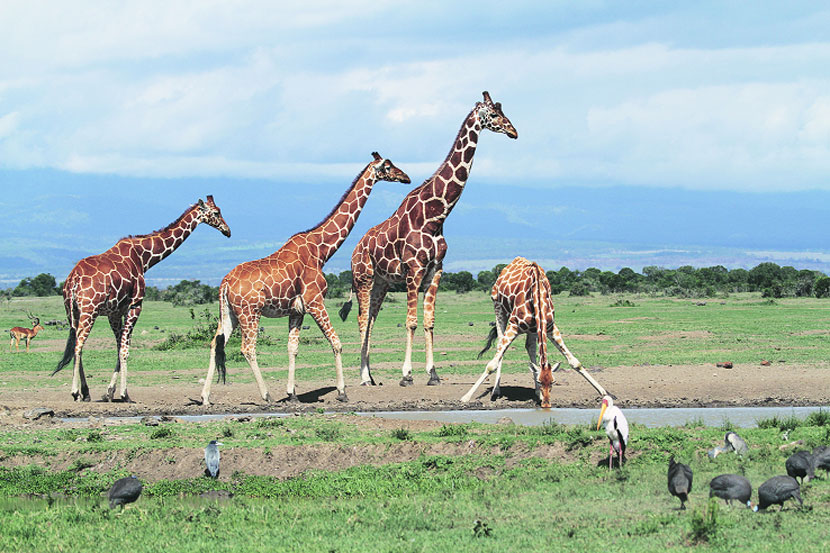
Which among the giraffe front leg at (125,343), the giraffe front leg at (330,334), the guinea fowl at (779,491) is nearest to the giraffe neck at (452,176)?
the giraffe front leg at (330,334)

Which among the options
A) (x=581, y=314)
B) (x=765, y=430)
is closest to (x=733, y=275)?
(x=581, y=314)

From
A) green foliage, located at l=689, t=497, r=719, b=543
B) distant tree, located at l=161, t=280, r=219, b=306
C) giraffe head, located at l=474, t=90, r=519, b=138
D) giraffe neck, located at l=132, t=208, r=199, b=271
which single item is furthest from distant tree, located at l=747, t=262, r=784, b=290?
green foliage, located at l=689, t=497, r=719, b=543

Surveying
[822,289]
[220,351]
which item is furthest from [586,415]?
[822,289]

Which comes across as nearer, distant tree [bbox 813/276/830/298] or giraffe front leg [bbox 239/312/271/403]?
giraffe front leg [bbox 239/312/271/403]

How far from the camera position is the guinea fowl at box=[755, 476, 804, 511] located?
37.3 ft

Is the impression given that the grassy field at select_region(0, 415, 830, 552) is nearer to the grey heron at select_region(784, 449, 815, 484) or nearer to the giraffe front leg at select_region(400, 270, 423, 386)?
the grey heron at select_region(784, 449, 815, 484)

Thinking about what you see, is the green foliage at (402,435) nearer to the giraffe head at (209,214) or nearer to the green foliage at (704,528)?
the green foliage at (704,528)

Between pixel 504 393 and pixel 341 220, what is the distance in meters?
4.83

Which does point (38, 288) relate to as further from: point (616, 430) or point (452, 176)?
point (616, 430)

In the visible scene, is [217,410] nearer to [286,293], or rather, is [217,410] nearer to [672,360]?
[286,293]

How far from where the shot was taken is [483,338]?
1419 inches

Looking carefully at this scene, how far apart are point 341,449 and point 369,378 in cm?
785

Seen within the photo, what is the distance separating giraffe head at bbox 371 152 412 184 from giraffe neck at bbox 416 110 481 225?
531 mm

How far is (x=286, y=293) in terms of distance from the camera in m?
20.8
